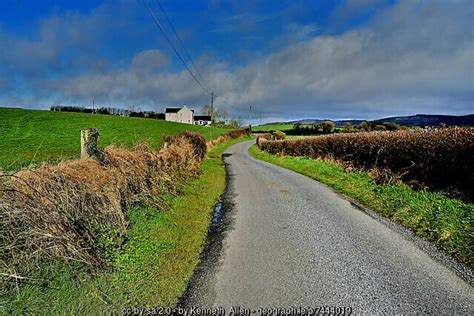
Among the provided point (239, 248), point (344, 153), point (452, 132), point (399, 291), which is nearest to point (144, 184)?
point (239, 248)

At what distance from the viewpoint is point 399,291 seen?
12.8ft

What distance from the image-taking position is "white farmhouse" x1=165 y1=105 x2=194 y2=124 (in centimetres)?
11069

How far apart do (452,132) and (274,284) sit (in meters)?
7.81

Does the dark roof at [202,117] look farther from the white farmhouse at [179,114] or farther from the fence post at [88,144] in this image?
the fence post at [88,144]

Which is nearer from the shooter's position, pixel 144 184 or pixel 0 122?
pixel 144 184

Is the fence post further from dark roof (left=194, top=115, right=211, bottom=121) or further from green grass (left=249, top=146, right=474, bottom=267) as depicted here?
dark roof (left=194, top=115, right=211, bottom=121)

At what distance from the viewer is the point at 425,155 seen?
9.58 m

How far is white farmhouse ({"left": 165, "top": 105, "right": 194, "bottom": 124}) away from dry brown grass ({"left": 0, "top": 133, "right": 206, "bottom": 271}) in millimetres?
105930

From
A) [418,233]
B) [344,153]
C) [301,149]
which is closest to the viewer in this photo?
[418,233]

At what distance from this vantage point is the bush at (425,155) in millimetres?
8055

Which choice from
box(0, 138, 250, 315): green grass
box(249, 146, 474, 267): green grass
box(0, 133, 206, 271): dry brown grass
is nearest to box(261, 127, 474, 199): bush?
box(249, 146, 474, 267): green grass

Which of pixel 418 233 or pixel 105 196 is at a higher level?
pixel 105 196

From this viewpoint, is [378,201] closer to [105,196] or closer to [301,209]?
[301,209]

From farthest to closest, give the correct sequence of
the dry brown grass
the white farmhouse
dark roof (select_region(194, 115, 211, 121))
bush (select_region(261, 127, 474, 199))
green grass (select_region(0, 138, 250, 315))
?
1. dark roof (select_region(194, 115, 211, 121))
2. the white farmhouse
3. bush (select_region(261, 127, 474, 199))
4. the dry brown grass
5. green grass (select_region(0, 138, 250, 315))
